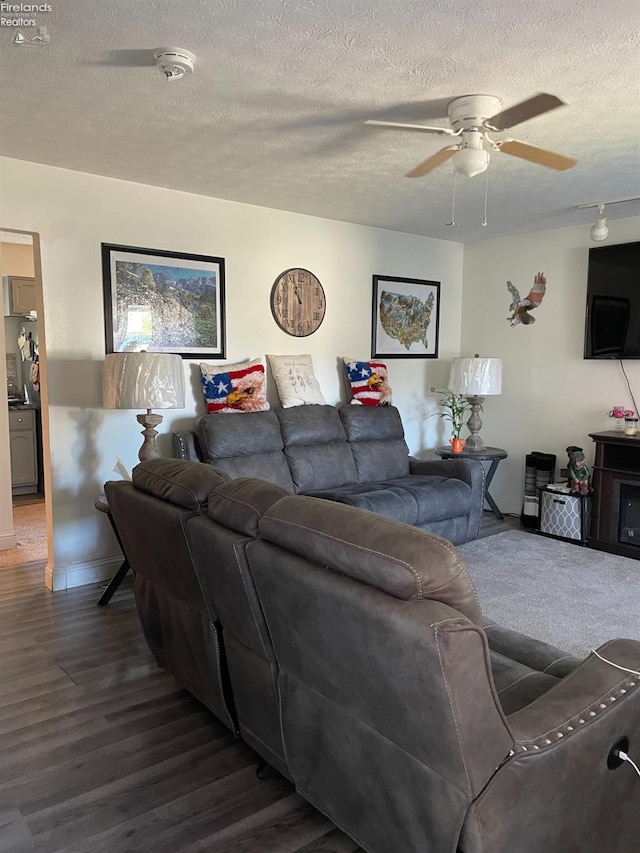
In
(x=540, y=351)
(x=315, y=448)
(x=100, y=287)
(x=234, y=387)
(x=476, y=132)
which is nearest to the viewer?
(x=476, y=132)

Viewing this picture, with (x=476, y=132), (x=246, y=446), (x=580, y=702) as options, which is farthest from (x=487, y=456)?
(x=580, y=702)

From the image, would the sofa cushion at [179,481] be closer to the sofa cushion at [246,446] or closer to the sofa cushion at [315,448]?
the sofa cushion at [246,446]

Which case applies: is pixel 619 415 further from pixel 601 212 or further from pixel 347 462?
pixel 347 462

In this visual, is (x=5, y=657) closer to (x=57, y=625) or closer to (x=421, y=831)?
(x=57, y=625)

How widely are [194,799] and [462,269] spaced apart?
5051 millimetres

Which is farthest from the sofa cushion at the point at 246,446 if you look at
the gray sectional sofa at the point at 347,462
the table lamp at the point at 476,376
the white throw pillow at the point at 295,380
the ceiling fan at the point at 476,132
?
the ceiling fan at the point at 476,132

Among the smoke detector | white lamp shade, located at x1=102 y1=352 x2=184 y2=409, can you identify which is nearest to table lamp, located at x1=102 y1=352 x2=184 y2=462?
white lamp shade, located at x1=102 y1=352 x2=184 y2=409

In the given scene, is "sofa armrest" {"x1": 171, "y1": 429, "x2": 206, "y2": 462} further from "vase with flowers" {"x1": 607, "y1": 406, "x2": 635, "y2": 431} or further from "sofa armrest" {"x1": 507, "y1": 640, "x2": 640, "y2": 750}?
"vase with flowers" {"x1": 607, "y1": 406, "x2": 635, "y2": 431}

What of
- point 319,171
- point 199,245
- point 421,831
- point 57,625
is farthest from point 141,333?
point 421,831

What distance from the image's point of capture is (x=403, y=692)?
3.93 ft

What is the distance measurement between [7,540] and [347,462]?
2592 millimetres

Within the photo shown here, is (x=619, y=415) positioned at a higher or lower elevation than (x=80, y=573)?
higher

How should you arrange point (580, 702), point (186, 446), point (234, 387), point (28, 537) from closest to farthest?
point (580, 702), point (186, 446), point (234, 387), point (28, 537)

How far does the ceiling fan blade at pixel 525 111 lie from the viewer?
2.05 metres
